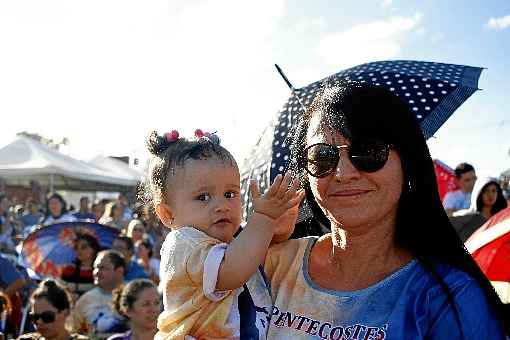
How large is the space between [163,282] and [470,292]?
3.26 feet

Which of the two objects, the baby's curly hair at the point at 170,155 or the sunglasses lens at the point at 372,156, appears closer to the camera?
the sunglasses lens at the point at 372,156

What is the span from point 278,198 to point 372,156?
33cm

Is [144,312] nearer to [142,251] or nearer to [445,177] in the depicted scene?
[142,251]

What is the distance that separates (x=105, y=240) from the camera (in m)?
7.35

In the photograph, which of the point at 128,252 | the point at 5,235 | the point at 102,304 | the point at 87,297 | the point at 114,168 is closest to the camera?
the point at 102,304

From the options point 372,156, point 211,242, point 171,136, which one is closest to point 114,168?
point 171,136

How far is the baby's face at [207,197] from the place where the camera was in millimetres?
2088

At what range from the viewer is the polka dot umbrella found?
9.95ft

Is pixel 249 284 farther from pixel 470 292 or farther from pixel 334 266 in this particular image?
pixel 470 292

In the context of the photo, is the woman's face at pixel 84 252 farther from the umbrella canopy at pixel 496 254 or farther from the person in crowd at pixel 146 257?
the umbrella canopy at pixel 496 254

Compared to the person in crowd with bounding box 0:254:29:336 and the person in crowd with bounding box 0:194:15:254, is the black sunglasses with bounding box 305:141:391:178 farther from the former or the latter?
the person in crowd with bounding box 0:194:15:254

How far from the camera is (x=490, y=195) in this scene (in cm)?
589

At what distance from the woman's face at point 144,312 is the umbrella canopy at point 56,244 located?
2.38 meters

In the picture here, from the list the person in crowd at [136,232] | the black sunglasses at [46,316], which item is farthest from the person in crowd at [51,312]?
the person in crowd at [136,232]
